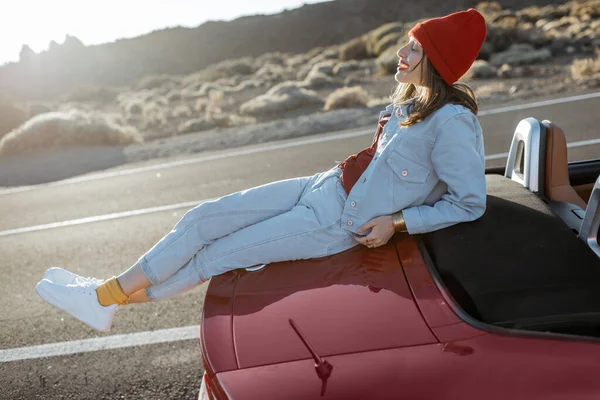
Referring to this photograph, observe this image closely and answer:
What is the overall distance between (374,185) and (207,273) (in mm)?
883

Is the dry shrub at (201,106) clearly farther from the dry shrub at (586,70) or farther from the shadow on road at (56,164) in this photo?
the dry shrub at (586,70)

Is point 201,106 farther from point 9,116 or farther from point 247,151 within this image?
point 247,151

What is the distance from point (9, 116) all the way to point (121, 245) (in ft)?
49.5

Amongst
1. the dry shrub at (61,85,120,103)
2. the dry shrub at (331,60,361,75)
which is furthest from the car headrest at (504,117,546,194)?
the dry shrub at (61,85,120,103)

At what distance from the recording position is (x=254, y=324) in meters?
2.16

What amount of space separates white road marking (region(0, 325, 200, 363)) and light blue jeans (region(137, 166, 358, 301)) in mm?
1220

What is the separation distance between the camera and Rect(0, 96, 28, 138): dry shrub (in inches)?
710

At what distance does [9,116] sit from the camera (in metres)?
18.9

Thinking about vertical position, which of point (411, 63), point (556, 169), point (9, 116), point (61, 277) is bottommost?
point (9, 116)

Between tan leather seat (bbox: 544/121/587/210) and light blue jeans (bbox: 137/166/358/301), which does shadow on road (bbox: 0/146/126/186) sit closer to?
light blue jeans (bbox: 137/166/358/301)

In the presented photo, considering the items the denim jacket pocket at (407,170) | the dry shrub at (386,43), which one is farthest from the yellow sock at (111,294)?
the dry shrub at (386,43)

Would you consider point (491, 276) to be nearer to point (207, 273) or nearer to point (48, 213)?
point (207, 273)

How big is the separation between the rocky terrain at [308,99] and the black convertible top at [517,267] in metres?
7.80

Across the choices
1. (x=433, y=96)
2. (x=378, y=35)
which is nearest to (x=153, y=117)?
(x=378, y=35)
